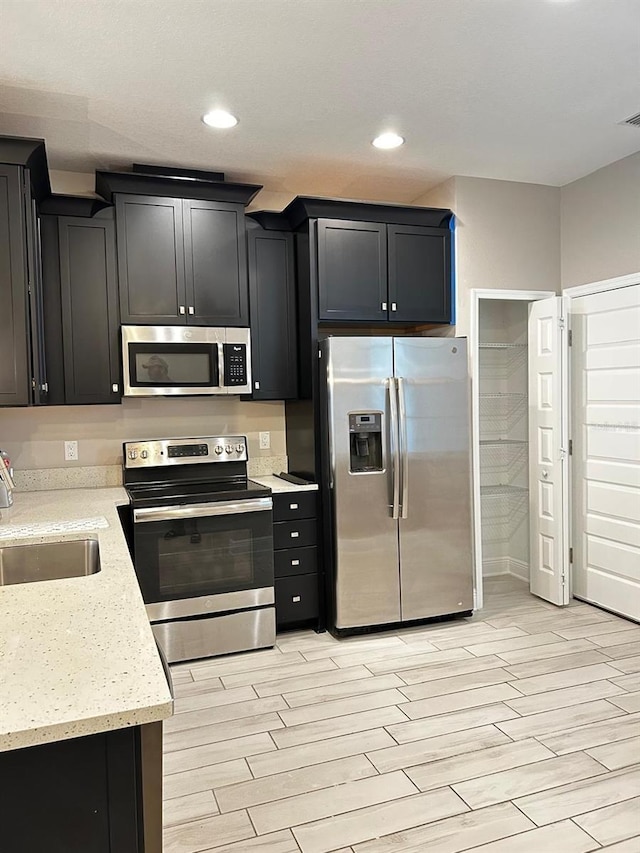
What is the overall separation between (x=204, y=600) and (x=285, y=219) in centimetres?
230

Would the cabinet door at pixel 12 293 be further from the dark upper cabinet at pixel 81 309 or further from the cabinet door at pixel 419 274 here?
the cabinet door at pixel 419 274

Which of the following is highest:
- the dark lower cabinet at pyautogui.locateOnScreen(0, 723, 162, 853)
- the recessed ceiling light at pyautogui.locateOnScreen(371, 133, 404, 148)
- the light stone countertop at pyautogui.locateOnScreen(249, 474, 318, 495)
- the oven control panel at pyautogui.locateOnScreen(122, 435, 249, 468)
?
the recessed ceiling light at pyautogui.locateOnScreen(371, 133, 404, 148)

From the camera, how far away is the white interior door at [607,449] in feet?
12.6

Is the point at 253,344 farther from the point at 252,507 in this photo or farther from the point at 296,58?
the point at 296,58

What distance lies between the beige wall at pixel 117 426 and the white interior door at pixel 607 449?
1.97 metres

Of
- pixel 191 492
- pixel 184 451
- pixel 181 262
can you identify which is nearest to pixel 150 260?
pixel 181 262

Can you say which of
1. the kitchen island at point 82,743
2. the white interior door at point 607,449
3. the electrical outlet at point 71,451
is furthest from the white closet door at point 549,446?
the kitchen island at point 82,743

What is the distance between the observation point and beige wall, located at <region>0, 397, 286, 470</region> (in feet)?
12.4

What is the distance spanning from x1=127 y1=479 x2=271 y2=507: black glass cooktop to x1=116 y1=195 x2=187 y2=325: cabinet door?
3.10 feet

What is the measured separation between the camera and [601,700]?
9.63 ft

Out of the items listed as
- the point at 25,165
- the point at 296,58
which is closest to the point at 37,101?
the point at 25,165

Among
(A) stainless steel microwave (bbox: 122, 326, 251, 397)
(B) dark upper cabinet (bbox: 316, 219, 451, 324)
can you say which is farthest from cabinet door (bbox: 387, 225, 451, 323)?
(A) stainless steel microwave (bbox: 122, 326, 251, 397)

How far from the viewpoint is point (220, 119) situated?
3156 millimetres

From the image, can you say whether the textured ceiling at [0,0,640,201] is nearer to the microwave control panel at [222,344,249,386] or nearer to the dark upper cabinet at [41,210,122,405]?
the dark upper cabinet at [41,210,122,405]
